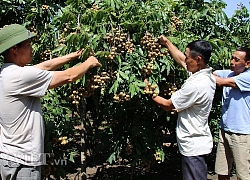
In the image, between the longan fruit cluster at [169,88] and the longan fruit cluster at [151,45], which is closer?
the longan fruit cluster at [151,45]

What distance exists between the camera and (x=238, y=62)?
3.54 m

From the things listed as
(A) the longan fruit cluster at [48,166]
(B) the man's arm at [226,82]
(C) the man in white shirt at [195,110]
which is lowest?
(A) the longan fruit cluster at [48,166]

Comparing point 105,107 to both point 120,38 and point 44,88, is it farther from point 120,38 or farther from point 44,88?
point 44,88

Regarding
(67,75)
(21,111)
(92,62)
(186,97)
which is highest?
(92,62)

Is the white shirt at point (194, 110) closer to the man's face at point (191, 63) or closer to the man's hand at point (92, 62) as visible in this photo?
the man's face at point (191, 63)

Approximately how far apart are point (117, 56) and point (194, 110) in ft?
2.52

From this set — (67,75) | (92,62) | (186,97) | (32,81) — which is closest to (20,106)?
(32,81)

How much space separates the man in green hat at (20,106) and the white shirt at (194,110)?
978 mm

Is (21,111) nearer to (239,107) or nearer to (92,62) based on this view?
(92,62)

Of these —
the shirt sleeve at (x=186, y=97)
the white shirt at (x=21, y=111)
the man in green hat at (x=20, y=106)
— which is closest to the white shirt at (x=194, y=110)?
the shirt sleeve at (x=186, y=97)

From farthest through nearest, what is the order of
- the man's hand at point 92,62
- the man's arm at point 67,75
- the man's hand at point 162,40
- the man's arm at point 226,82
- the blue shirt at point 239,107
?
the blue shirt at point 239,107, the man's arm at point 226,82, the man's hand at point 162,40, the man's hand at point 92,62, the man's arm at point 67,75

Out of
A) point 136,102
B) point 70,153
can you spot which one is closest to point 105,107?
point 136,102

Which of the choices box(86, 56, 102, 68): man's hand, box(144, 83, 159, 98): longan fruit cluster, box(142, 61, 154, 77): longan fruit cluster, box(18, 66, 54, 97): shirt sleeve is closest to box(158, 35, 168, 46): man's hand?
box(142, 61, 154, 77): longan fruit cluster

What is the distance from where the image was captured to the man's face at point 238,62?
138 inches
